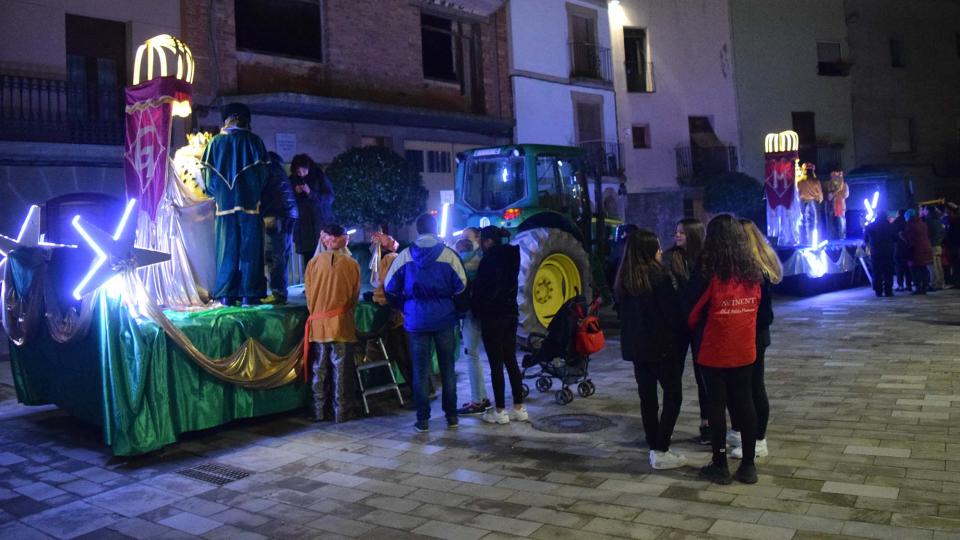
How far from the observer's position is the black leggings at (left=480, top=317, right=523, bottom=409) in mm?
6922

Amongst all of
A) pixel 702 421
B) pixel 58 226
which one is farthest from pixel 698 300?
pixel 58 226

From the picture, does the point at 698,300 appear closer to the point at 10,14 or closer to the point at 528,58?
the point at 10,14

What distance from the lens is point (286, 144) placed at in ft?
54.5

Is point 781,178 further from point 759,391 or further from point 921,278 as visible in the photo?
point 759,391

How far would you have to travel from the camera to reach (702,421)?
236 inches

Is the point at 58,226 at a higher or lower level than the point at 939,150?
lower

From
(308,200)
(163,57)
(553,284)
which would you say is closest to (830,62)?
(553,284)

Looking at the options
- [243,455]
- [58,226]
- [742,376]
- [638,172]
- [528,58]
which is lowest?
[243,455]

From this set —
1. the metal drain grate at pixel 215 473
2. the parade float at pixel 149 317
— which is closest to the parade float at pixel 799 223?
the parade float at pixel 149 317

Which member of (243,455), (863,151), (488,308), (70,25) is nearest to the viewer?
(243,455)

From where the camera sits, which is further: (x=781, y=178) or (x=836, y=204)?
(x=836, y=204)

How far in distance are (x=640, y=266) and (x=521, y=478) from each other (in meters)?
1.70

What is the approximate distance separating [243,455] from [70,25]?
1169cm

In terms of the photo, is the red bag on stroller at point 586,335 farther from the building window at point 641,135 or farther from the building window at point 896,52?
the building window at point 896,52
